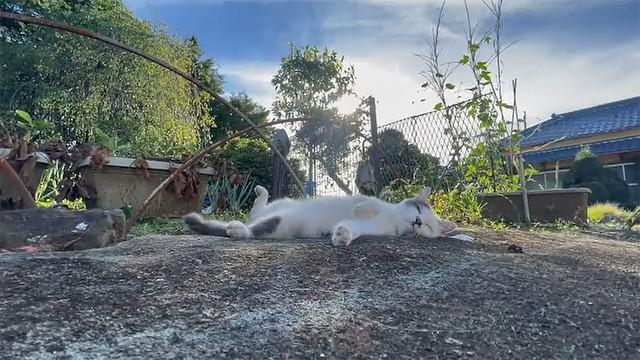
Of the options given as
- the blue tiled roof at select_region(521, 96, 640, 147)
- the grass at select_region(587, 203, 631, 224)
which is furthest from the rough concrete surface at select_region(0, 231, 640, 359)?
the blue tiled roof at select_region(521, 96, 640, 147)

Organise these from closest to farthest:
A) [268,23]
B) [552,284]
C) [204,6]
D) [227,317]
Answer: [227,317], [552,284], [204,6], [268,23]

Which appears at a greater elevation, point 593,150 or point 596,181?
point 593,150

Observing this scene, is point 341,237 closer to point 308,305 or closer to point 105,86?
point 308,305

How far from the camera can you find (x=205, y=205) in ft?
14.5

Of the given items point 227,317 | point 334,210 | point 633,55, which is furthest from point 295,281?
point 633,55

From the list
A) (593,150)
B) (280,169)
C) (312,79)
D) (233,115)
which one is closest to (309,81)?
(312,79)

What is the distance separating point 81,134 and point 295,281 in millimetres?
6212

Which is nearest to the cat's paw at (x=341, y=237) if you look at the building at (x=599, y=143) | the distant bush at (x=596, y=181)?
the building at (x=599, y=143)

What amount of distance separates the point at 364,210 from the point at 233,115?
10144mm

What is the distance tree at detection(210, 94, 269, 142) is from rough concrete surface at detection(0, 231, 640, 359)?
8.31 meters

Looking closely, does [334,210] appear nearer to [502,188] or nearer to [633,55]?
[502,188]

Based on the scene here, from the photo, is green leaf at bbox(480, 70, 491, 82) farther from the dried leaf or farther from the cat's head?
the dried leaf

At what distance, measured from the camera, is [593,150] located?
8.59 metres

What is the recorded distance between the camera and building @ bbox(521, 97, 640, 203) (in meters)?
8.02
